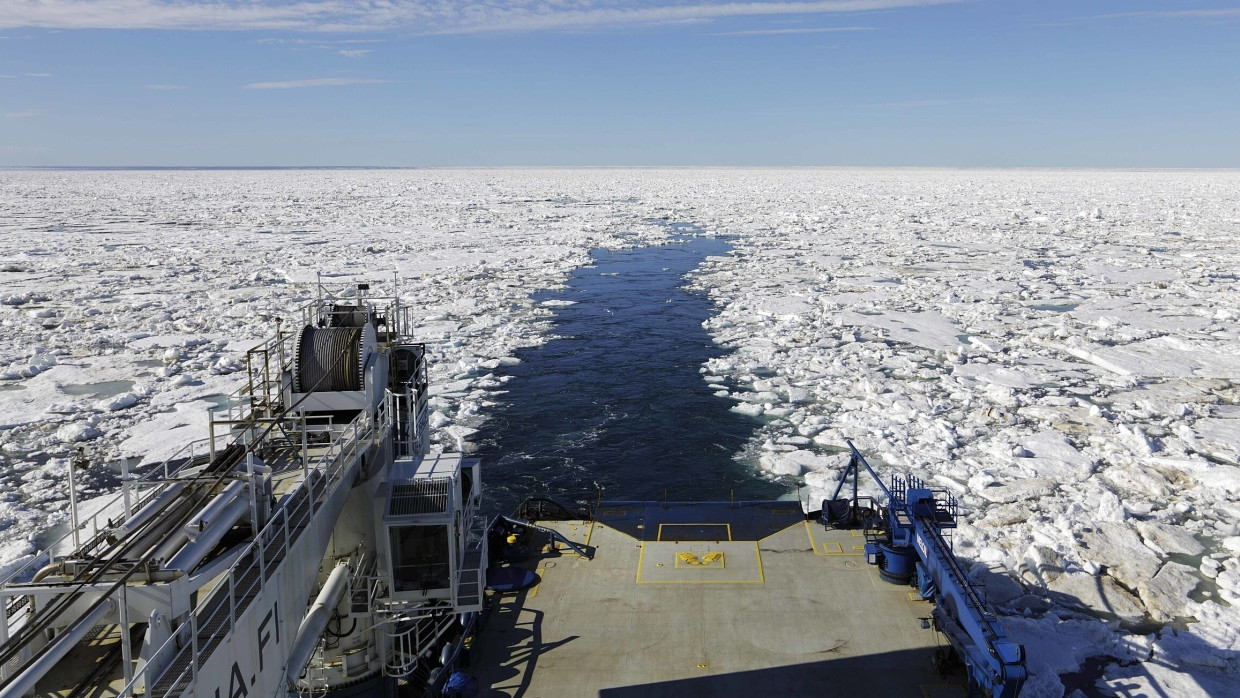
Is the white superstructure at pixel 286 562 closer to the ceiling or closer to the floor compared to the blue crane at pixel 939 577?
closer to the ceiling

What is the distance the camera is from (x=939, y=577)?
9.77 meters

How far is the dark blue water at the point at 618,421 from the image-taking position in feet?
53.2

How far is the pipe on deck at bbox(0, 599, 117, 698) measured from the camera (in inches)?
152

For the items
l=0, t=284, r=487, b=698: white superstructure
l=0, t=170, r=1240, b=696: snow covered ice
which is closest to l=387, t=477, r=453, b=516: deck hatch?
l=0, t=284, r=487, b=698: white superstructure

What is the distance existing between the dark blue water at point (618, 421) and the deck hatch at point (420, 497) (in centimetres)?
723

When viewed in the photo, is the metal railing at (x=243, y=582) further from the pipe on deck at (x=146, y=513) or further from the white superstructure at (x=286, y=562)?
the pipe on deck at (x=146, y=513)

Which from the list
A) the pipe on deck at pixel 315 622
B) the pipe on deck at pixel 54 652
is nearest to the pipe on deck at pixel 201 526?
the pipe on deck at pixel 54 652

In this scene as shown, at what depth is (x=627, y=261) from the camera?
4425 cm

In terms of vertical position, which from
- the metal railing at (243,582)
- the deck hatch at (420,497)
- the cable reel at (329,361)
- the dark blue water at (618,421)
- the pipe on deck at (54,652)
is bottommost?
the dark blue water at (618,421)

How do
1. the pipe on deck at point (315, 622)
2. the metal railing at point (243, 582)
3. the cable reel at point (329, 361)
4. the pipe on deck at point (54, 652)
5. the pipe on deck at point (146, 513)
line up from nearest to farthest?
the pipe on deck at point (54, 652) < the metal railing at point (243, 582) < the pipe on deck at point (146, 513) < the pipe on deck at point (315, 622) < the cable reel at point (329, 361)

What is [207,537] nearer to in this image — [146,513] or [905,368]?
[146,513]

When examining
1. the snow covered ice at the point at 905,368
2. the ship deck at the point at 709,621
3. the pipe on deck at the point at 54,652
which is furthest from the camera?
the snow covered ice at the point at 905,368

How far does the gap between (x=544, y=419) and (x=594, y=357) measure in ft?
18.0

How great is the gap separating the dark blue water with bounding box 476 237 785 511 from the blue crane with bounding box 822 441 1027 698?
3.40 meters
